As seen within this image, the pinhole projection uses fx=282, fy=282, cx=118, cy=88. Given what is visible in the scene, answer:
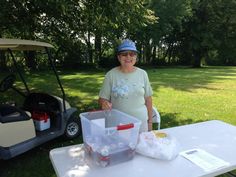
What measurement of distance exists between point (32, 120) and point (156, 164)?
7.79 ft

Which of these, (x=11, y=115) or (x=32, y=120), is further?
(x=32, y=120)

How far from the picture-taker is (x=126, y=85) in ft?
8.46

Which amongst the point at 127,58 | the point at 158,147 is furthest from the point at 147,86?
the point at 158,147

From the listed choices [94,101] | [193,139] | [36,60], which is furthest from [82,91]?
[36,60]

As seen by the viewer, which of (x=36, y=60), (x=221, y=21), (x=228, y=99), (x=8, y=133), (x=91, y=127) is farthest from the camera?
(x=221, y=21)

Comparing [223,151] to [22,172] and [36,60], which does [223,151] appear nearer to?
[22,172]

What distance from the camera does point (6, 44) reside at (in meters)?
3.72

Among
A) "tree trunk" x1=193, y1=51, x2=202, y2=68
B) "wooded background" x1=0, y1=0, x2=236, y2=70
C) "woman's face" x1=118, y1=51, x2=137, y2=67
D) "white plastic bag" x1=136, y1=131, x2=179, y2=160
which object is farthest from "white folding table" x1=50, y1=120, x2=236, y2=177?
"tree trunk" x1=193, y1=51, x2=202, y2=68

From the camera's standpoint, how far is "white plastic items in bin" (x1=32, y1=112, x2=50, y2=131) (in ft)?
13.7

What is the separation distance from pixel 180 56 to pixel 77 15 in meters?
24.7

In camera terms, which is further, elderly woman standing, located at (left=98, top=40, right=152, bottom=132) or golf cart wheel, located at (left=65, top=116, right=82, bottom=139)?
golf cart wheel, located at (left=65, top=116, right=82, bottom=139)

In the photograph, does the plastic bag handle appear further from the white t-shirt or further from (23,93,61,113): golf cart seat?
(23,93,61,113): golf cart seat

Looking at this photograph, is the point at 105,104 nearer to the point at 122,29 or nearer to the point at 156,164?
the point at 156,164

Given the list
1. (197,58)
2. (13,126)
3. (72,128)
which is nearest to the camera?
(13,126)
